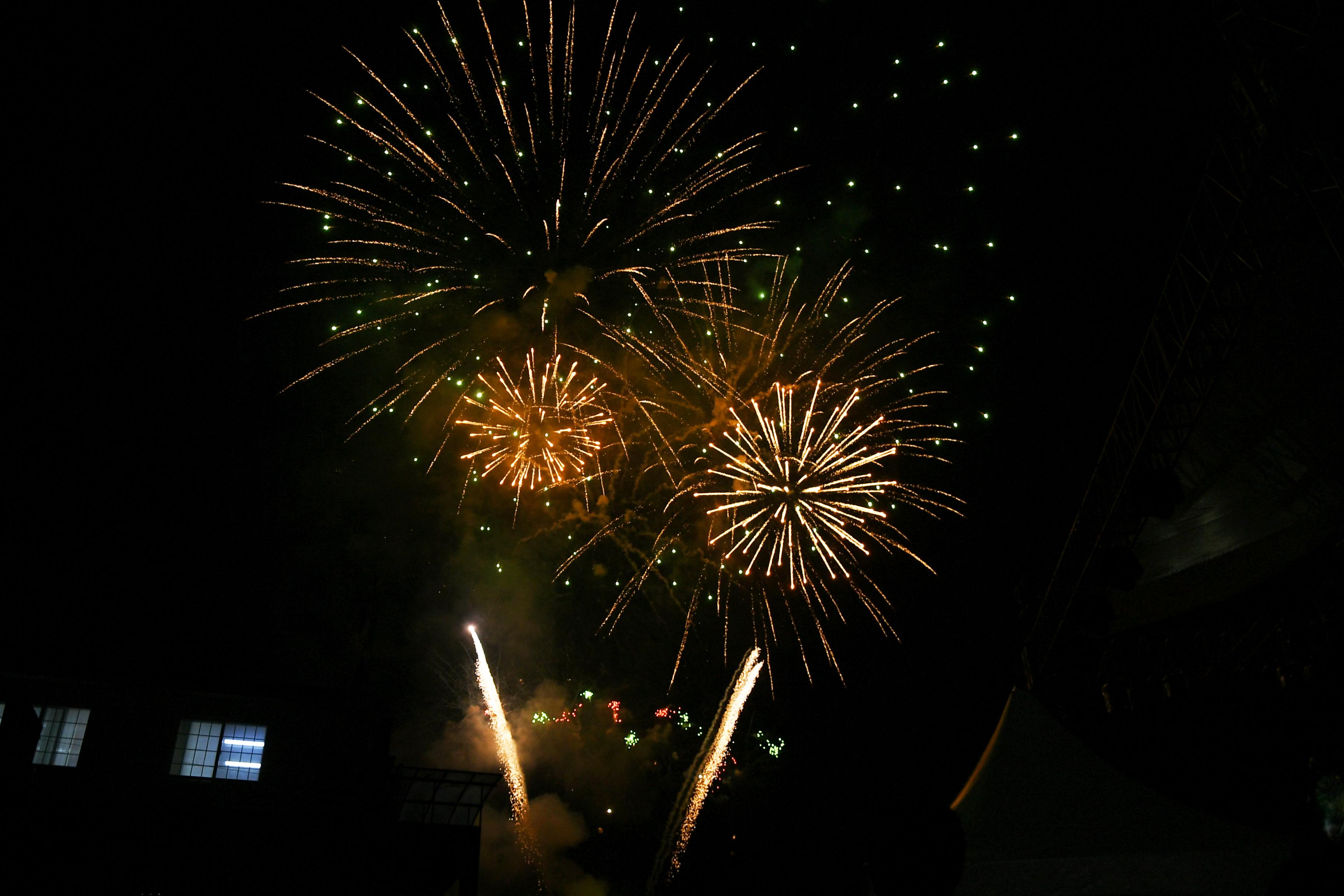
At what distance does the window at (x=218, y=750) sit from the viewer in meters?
13.5

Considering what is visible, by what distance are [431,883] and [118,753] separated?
600 centimetres

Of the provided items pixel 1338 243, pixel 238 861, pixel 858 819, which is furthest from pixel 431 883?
pixel 1338 243

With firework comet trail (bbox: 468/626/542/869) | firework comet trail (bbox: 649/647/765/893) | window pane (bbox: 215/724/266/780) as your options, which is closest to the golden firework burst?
window pane (bbox: 215/724/266/780)

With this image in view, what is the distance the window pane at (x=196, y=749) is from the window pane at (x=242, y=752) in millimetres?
135

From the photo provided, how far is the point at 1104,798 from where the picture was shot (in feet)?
25.6

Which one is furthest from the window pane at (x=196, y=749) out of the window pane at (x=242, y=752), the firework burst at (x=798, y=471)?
the firework burst at (x=798, y=471)

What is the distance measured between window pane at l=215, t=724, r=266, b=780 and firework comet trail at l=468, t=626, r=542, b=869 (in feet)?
25.5

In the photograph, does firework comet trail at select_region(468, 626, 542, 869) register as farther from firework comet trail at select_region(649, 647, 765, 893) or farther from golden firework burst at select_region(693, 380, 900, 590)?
golden firework burst at select_region(693, 380, 900, 590)

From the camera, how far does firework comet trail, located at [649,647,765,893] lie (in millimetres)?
22016

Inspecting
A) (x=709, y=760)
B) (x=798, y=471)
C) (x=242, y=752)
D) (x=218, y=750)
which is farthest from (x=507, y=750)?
(x=798, y=471)

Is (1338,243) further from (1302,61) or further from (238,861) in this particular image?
(238,861)

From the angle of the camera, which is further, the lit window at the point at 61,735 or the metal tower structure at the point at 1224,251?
the lit window at the point at 61,735

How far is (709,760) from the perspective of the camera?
22.7m

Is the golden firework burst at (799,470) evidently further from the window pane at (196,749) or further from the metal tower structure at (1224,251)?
the window pane at (196,749)
